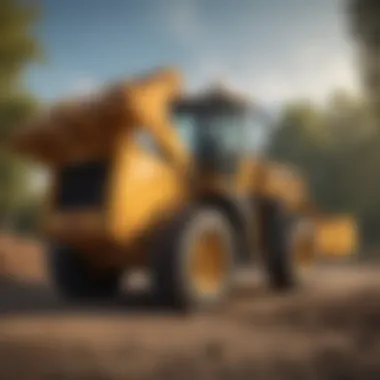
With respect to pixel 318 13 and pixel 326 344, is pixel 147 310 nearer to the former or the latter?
pixel 326 344

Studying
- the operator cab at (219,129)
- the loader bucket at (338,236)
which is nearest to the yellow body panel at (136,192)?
the operator cab at (219,129)

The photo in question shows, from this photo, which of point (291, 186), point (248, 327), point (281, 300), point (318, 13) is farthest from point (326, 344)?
point (318, 13)

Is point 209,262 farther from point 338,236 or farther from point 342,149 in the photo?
point 342,149

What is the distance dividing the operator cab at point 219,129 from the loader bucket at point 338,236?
368 millimetres

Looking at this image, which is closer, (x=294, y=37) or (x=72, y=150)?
(x=294, y=37)

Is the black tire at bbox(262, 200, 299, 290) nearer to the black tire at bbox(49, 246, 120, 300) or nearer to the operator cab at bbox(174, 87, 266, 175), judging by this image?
the operator cab at bbox(174, 87, 266, 175)

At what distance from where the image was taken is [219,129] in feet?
7.89

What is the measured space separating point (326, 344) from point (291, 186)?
0.79m

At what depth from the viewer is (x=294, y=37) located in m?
2.07

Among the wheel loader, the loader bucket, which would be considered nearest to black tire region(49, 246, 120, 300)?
the wheel loader

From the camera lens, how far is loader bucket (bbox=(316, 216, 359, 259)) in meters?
2.13

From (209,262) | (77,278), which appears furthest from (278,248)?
(77,278)

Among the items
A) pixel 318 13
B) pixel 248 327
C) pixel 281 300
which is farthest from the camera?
pixel 281 300

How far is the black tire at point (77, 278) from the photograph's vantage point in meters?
2.43
